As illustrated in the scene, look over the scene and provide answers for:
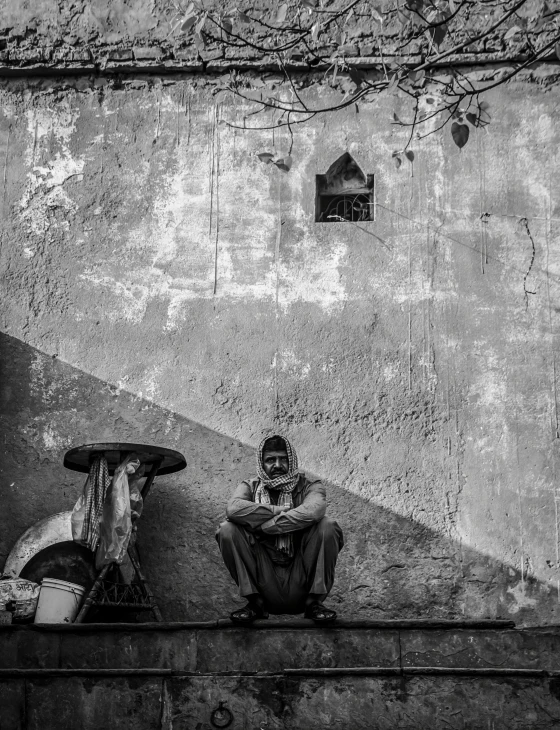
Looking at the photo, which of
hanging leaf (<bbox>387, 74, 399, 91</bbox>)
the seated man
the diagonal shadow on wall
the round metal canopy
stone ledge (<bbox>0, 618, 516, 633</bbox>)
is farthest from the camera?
the diagonal shadow on wall

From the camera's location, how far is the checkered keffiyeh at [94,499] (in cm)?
767

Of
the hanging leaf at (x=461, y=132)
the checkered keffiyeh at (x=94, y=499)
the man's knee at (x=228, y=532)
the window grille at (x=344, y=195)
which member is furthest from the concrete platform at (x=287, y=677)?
the window grille at (x=344, y=195)

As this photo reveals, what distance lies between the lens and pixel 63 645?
6.90 metres

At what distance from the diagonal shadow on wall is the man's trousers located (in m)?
1.47

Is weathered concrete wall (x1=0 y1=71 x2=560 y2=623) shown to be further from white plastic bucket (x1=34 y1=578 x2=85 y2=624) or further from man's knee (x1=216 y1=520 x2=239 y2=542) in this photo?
man's knee (x1=216 y1=520 x2=239 y2=542)

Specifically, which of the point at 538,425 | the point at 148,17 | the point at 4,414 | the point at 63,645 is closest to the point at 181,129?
the point at 148,17

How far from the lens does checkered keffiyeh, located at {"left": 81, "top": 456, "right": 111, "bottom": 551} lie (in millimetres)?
7668

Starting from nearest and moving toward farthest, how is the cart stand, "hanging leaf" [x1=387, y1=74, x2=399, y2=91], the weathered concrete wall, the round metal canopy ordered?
"hanging leaf" [x1=387, y1=74, x2=399, y2=91] < the cart stand < the round metal canopy < the weathered concrete wall

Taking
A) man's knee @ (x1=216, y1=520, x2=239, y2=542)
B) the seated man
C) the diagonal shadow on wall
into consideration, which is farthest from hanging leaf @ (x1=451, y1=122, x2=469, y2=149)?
the diagonal shadow on wall

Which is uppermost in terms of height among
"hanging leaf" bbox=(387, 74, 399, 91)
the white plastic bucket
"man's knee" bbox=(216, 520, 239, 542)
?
"hanging leaf" bbox=(387, 74, 399, 91)

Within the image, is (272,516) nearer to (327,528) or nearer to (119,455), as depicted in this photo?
(327,528)

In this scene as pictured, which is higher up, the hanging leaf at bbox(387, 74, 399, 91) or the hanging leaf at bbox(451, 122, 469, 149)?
the hanging leaf at bbox(387, 74, 399, 91)

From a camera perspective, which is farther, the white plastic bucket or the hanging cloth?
the hanging cloth

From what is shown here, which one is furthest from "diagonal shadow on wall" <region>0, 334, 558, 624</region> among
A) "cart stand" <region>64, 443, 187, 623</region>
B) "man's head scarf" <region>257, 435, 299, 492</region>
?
"man's head scarf" <region>257, 435, 299, 492</region>
